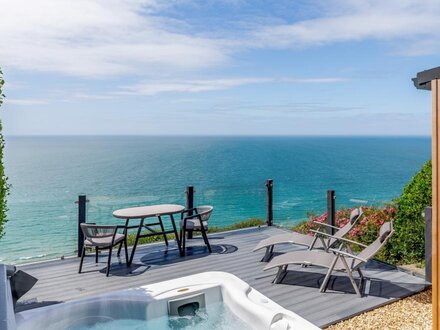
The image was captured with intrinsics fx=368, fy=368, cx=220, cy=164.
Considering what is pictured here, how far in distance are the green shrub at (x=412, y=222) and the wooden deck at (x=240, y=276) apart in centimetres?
43

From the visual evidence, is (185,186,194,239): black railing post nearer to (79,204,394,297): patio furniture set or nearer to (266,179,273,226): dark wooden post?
(79,204,394,297): patio furniture set

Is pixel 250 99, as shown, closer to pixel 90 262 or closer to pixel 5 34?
pixel 5 34

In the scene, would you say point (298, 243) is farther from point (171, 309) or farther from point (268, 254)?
point (171, 309)

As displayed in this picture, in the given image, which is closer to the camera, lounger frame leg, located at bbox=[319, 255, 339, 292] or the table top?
lounger frame leg, located at bbox=[319, 255, 339, 292]

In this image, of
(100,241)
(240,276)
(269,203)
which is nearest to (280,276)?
(240,276)

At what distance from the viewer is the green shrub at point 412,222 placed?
504 cm

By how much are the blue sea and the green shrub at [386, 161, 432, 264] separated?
1960 mm

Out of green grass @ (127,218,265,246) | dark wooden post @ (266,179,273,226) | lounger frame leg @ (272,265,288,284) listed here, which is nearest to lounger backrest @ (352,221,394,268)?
lounger frame leg @ (272,265,288,284)

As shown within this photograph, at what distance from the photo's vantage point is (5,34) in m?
8.50

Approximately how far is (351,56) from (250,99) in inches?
1072

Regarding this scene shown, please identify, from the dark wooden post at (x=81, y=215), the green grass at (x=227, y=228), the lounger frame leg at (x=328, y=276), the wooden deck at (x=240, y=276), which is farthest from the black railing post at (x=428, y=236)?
the dark wooden post at (x=81, y=215)

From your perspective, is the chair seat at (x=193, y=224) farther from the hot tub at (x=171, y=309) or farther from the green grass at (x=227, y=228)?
the hot tub at (x=171, y=309)

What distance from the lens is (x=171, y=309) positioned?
387cm

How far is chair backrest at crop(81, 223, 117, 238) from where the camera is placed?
4953mm
